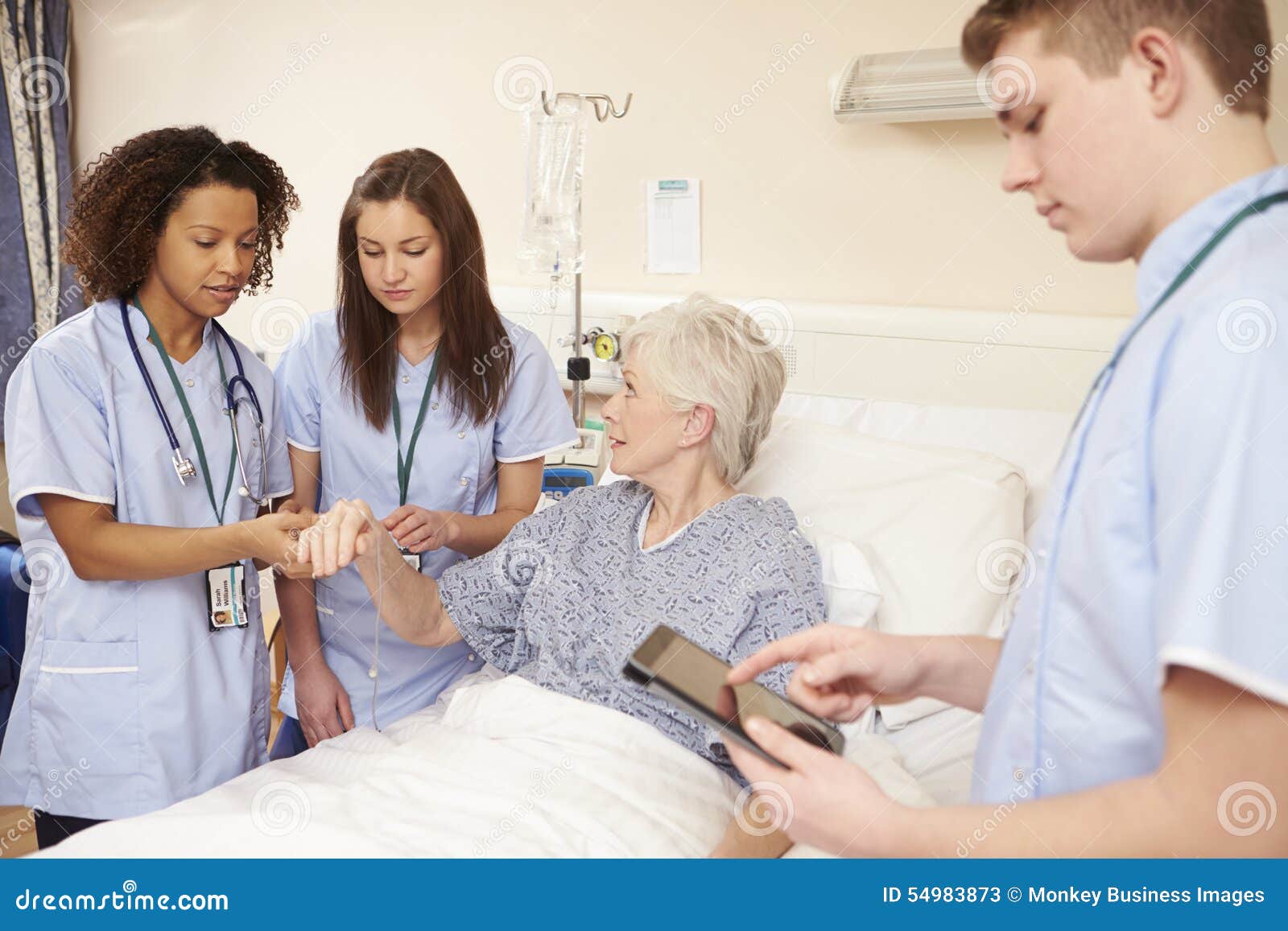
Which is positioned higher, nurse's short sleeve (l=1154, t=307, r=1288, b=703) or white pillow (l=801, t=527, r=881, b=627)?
nurse's short sleeve (l=1154, t=307, r=1288, b=703)

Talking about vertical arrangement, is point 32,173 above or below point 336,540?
above

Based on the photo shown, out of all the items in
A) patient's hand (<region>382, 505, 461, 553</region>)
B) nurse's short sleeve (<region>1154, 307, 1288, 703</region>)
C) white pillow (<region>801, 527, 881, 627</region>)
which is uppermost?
nurse's short sleeve (<region>1154, 307, 1288, 703</region>)

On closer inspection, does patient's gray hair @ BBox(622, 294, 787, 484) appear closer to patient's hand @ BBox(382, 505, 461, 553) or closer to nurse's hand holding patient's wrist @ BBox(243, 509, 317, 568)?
patient's hand @ BBox(382, 505, 461, 553)

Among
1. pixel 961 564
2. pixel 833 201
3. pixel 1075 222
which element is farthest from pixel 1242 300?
pixel 833 201

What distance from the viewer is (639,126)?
270cm

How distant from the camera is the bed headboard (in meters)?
2.22

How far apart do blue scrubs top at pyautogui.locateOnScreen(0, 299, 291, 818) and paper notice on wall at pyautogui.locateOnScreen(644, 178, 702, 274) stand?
4.67 ft

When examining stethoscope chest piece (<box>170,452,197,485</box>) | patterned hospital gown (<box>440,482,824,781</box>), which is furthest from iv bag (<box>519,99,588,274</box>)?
stethoscope chest piece (<box>170,452,197,485</box>)

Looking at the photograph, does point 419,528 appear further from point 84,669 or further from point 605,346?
point 605,346

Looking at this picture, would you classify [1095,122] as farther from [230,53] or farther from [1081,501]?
[230,53]

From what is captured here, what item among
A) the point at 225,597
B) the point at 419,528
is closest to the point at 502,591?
the point at 419,528

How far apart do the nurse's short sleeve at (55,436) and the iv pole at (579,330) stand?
117cm

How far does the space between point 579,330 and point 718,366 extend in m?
0.91

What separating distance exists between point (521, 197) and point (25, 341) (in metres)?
1.68
